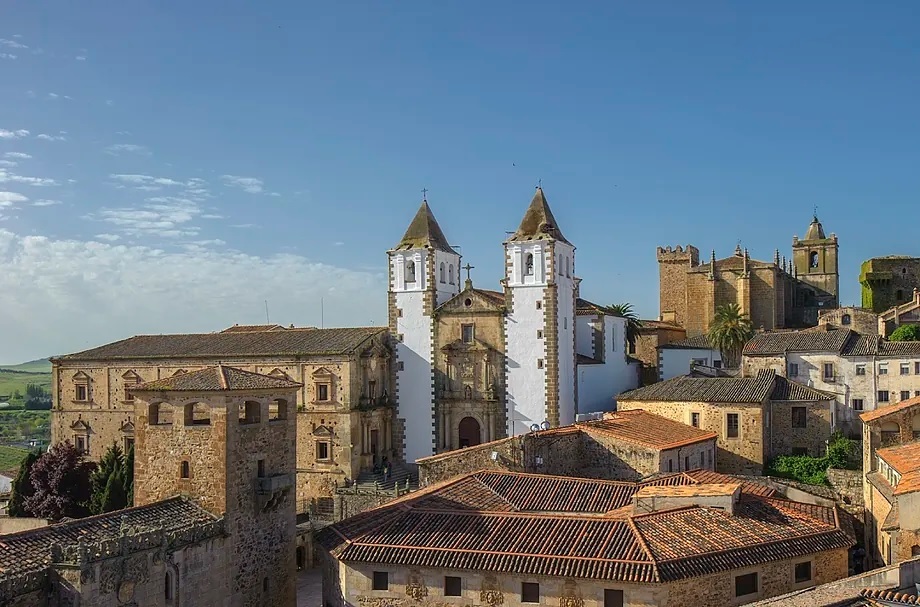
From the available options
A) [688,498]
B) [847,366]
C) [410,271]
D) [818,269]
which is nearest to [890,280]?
[818,269]

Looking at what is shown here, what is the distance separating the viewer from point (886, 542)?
22766mm

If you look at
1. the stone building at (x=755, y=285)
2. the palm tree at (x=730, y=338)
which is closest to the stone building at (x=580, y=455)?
the palm tree at (x=730, y=338)

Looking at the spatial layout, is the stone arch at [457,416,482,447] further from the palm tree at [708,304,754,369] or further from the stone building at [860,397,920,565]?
the stone building at [860,397,920,565]

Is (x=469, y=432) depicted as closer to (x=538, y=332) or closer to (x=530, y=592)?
(x=538, y=332)

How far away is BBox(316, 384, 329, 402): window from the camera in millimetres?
41859

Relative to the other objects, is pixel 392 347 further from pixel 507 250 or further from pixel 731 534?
pixel 731 534

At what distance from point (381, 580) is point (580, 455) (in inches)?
516

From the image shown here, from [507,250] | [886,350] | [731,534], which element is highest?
[507,250]

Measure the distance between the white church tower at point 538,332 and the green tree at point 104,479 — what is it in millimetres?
17768

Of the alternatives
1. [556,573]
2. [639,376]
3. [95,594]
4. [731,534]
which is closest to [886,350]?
[639,376]

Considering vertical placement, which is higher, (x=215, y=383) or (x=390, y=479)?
(x=215, y=383)

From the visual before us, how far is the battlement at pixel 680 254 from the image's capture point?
63.1 m

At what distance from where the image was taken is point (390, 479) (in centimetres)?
4156

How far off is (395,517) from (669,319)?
4359cm
